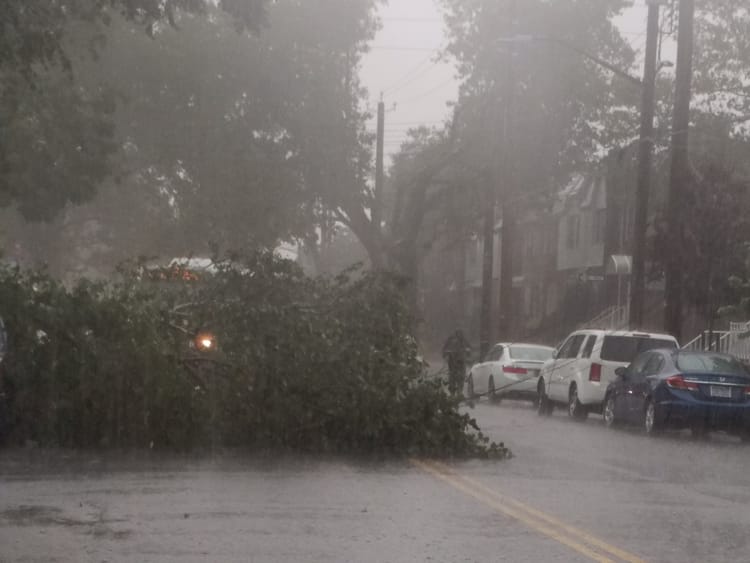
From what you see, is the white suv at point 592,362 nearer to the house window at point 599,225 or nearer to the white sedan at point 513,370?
the white sedan at point 513,370

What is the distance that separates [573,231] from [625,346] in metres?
37.1

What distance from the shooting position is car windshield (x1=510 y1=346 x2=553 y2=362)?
33.4 meters

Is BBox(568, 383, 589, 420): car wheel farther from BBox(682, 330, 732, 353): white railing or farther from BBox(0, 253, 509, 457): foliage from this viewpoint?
BBox(0, 253, 509, 457): foliage

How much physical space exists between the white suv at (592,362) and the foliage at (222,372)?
9.15 meters

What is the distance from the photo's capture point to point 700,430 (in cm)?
2484

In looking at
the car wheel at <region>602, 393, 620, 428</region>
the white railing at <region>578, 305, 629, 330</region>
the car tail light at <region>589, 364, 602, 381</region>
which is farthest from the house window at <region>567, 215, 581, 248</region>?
the car wheel at <region>602, 393, 620, 428</region>

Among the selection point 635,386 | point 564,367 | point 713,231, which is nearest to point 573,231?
point 713,231

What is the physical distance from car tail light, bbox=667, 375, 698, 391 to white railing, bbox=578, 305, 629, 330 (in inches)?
1008

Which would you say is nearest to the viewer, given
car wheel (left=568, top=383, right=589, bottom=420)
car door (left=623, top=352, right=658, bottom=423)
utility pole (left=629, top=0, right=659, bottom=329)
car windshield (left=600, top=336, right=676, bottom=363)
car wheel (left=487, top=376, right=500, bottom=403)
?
car door (left=623, top=352, right=658, bottom=423)

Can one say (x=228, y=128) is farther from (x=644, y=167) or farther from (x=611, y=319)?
(x=644, y=167)

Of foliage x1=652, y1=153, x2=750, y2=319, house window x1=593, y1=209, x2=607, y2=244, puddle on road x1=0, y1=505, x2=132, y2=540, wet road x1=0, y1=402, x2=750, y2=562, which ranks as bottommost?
puddle on road x1=0, y1=505, x2=132, y2=540

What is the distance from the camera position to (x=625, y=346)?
2734 centimetres

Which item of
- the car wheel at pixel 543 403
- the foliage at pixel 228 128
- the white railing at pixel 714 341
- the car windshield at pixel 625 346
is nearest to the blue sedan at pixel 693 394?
the car windshield at pixel 625 346

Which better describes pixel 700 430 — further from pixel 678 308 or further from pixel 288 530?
pixel 288 530
